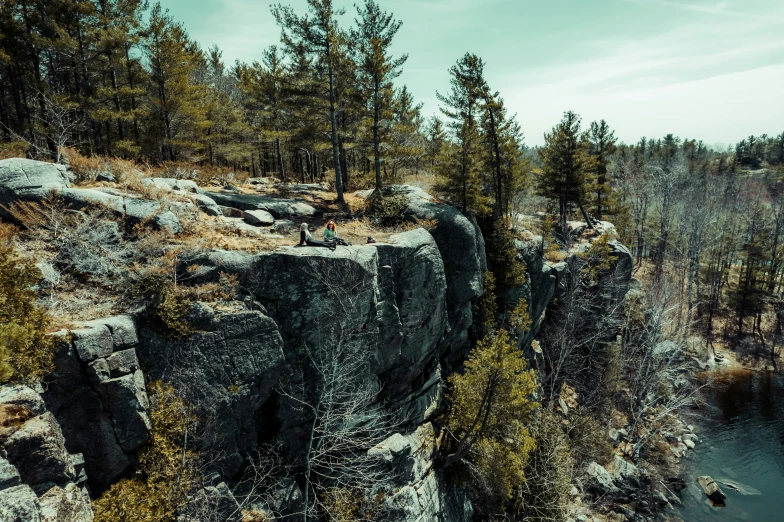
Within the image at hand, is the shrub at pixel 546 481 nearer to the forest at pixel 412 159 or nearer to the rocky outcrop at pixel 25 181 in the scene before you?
the forest at pixel 412 159

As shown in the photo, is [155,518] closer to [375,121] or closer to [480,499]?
[480,499]

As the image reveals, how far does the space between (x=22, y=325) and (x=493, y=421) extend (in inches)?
679

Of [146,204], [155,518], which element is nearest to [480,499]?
[155,518]

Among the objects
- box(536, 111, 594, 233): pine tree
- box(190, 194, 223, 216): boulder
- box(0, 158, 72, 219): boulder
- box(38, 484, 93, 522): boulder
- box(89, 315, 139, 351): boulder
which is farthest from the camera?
box(536, 111, 594, 233): pine tree

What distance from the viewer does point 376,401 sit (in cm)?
1684

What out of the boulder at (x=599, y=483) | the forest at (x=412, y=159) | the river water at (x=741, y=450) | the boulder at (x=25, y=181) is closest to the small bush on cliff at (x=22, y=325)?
the forest at (x=412, y=159)

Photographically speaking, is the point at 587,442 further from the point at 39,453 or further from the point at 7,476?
the point at 7,476

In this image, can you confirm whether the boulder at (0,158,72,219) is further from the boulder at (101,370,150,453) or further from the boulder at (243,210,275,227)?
the boulder at (101,370,150,453)

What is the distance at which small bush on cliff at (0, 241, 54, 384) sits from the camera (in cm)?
838

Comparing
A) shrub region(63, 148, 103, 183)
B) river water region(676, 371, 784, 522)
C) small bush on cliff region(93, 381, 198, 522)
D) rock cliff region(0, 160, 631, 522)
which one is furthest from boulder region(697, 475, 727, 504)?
shrub region(63, 148, 103, 183)

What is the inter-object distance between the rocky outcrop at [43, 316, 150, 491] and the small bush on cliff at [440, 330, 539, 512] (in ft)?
42.8

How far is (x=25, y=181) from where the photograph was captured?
13117 mm

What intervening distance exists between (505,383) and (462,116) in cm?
1857

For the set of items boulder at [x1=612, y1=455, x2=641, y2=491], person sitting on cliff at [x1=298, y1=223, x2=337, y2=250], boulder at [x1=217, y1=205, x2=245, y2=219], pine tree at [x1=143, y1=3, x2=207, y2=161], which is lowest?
boulder at [x1=612, y1=455, x2=641, y2=491]
